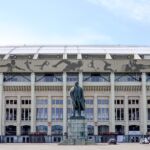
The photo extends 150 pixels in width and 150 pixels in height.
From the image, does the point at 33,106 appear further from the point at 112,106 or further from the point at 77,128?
the point at 77,128

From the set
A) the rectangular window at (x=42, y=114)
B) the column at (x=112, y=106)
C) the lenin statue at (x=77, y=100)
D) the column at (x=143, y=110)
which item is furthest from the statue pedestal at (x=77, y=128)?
the column at (x=143, y=110)

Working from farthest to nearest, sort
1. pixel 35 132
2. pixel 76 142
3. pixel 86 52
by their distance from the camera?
pixel 86 52, pixel 35 132, pixel 76 142

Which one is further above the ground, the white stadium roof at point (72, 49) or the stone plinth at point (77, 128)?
the white stadium roof at point (72, 49)

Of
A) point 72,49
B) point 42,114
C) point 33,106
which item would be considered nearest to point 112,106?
point 42,114

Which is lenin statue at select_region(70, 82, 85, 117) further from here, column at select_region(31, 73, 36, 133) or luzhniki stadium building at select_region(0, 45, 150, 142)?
column at select_region(31, 73, 36, 133)

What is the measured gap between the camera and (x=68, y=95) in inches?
3647

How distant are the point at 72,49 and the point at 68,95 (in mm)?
18317

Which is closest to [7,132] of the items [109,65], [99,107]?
[99,107]

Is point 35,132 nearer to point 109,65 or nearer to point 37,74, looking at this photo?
point 37,74

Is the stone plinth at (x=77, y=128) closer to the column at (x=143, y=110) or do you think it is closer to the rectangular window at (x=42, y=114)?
the rectangular window at (x=42, y=114)

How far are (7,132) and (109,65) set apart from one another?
2577cm

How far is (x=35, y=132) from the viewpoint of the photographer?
90.8 m

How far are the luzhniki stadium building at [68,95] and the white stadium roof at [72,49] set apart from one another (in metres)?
5.72

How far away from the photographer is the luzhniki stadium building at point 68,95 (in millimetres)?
92188
